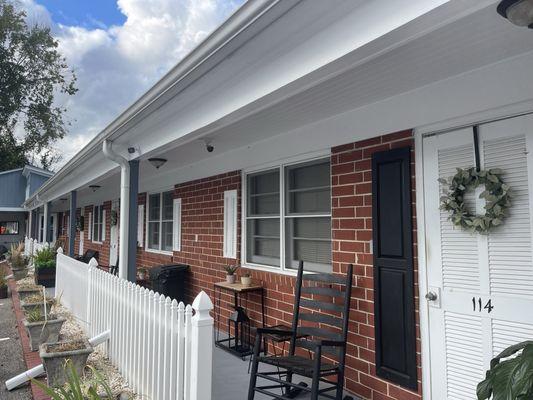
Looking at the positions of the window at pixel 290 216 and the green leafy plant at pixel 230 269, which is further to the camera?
the green leafy plant at pixel 230 269

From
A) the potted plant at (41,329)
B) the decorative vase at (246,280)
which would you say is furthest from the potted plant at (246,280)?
the potted plant at (41,329)

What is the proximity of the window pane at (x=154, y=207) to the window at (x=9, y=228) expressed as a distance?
69.6ft

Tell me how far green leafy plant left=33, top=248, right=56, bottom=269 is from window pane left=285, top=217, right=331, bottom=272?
24.1 ft

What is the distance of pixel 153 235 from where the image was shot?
8.62 metres

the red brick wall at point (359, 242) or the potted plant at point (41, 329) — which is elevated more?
the red brick wall at point (359, 242)

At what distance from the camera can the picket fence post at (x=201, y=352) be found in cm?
241

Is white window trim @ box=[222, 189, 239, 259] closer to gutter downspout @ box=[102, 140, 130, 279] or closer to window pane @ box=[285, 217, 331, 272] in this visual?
window pane @ box=[285, 217, 331, 272]

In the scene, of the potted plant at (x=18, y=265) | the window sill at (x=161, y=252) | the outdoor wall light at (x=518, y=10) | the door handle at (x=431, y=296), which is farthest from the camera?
the potted plant at (x=18, y=265)

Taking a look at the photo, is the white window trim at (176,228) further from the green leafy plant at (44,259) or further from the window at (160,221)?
the green leafy plant at (44,259)

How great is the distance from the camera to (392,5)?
1651mm

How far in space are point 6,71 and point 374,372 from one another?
2938 cm

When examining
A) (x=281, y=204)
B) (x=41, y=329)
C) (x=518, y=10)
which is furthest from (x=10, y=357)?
(x=518, y=10)

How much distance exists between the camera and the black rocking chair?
10.3 feet

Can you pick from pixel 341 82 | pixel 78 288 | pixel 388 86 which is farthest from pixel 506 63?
pixel 78 288
